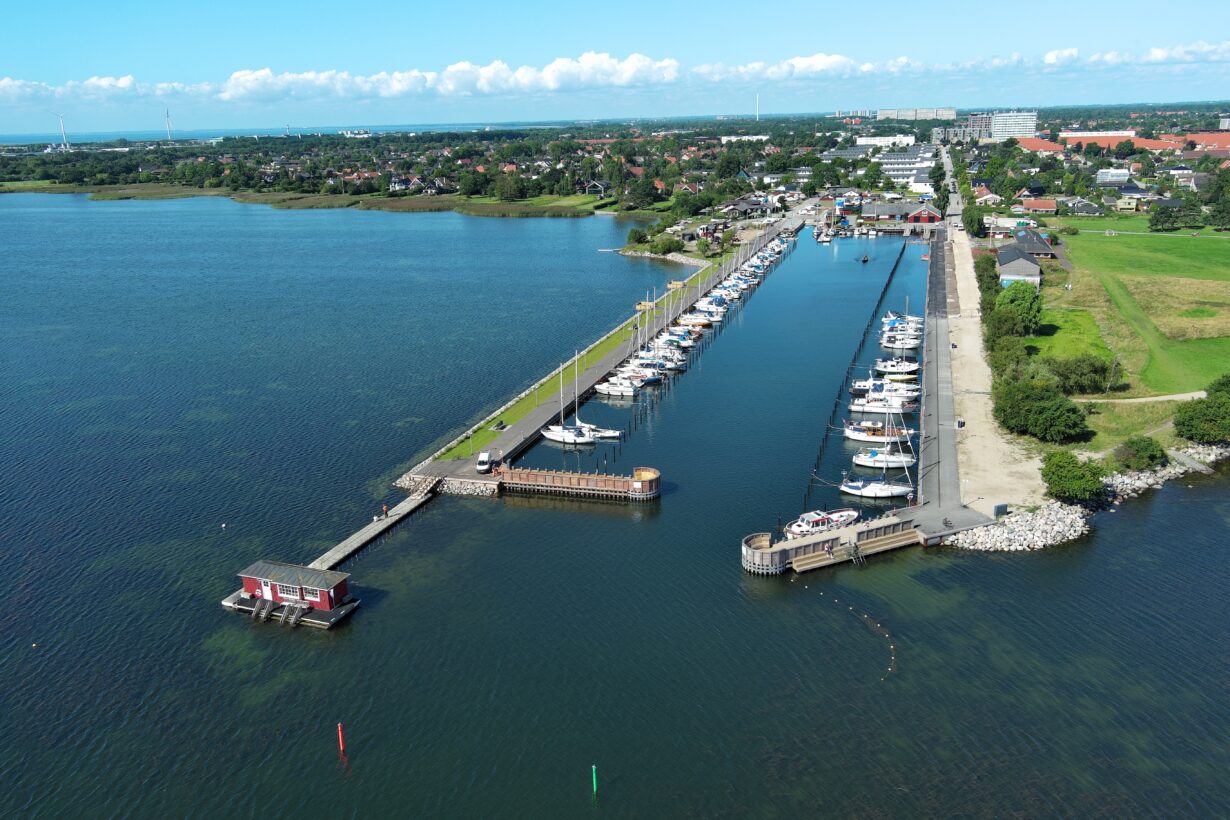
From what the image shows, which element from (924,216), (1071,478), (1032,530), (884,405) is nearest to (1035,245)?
(924,216)

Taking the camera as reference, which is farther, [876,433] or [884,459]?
[876,433]

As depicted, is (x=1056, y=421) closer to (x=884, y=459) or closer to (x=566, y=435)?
(x=884, y=459)

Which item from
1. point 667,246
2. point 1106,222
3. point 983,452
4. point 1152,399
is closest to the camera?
point 983,452

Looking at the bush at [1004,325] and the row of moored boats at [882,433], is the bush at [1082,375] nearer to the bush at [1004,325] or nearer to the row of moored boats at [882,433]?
the bush at [1004,325]

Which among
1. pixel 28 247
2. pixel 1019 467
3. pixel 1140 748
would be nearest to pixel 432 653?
pixel 1140 748

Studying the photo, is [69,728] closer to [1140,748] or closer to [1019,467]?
[1140,748]

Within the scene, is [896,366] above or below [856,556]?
above

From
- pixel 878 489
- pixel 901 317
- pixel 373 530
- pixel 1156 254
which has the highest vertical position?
pixel 1156 254
